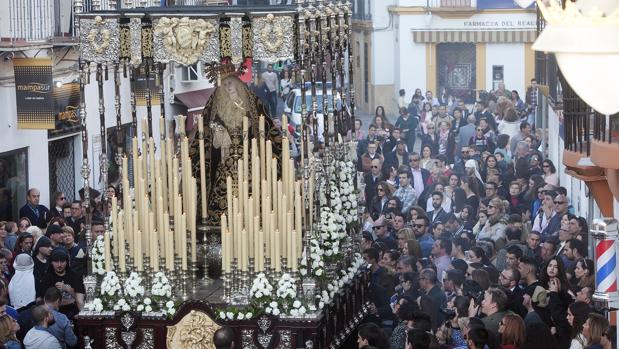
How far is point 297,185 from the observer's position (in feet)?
39.9

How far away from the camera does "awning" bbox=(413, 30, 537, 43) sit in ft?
126

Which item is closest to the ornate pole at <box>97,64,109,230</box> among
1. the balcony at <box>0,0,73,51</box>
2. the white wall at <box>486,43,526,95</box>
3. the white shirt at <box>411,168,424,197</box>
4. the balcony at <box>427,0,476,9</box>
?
the balcony at <box>0,0,73,51</box>

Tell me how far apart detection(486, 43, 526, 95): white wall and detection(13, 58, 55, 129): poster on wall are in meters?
21.3

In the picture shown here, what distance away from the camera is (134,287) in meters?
12.0

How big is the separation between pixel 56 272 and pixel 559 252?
4.66 metres

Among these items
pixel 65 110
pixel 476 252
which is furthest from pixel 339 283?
pixel 65 110

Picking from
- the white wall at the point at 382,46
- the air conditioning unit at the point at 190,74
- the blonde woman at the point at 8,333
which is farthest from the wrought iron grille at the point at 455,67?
the blonde woman at the point at 8,333

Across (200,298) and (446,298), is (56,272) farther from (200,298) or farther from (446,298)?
(446,298)

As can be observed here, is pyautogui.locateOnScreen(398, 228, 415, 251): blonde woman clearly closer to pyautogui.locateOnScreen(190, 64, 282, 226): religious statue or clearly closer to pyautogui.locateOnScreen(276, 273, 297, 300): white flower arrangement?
pyautogui.locateOnScreen(190, 64, 282, 226): religious statue

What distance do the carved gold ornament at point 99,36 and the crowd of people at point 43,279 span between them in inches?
55.1

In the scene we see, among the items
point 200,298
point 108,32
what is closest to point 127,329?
point 200,298

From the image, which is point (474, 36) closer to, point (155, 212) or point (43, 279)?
point (43, 279)

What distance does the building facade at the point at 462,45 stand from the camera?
38.5 meters

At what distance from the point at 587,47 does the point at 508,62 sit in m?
34.1
